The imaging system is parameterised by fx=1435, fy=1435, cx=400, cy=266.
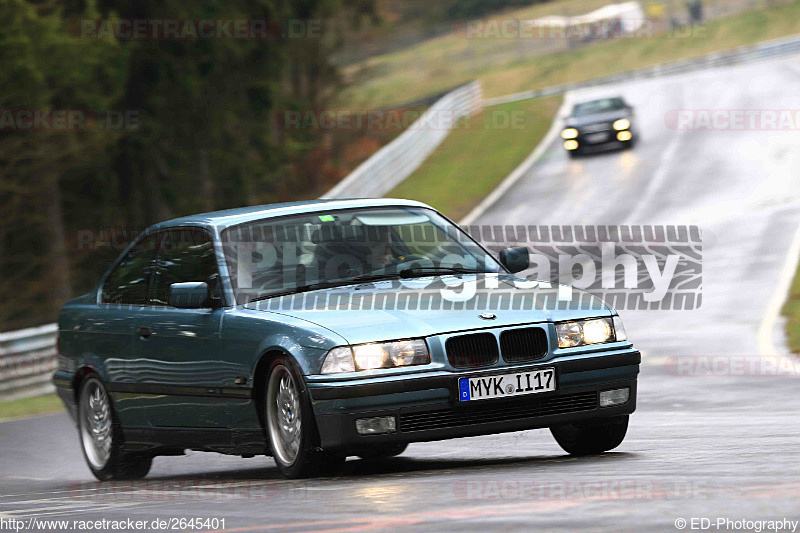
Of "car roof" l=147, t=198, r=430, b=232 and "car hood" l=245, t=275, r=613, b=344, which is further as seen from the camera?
"car roof" l=147, t=198, r=430, b=232

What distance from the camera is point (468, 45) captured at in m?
97.3

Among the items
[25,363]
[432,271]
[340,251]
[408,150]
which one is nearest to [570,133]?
[408,150]

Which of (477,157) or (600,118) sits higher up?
(600,118)

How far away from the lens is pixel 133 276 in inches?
379

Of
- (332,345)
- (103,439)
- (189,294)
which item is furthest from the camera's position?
(103,439)

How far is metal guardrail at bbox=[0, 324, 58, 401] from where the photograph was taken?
56.3 feet

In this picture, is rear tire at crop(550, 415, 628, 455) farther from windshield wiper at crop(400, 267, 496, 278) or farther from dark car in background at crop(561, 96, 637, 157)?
dark car in background at crop(561, 96, 637, 157)

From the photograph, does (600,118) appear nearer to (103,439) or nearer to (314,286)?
(103,439)

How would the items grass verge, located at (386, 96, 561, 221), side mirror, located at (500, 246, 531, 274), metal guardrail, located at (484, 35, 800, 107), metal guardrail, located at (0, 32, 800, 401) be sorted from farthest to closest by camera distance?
metal guardrail, located at (484, 35, 800, 107)
grass verge, located at (386, 96, 561, 221)
metal guardrail, located at (0, 32, 800, 401)
side mirror, located at (500, 246, 531, 274)

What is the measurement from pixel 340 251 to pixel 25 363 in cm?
988

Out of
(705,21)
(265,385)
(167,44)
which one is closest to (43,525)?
(265,385)

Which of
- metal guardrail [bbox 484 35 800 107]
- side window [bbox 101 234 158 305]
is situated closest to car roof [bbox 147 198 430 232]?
side window [bbox 101 234 158 305]

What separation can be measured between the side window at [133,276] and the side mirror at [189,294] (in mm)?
1011

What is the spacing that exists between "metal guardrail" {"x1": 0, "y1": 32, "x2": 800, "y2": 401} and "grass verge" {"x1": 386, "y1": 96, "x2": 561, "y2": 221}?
1.27 ft
